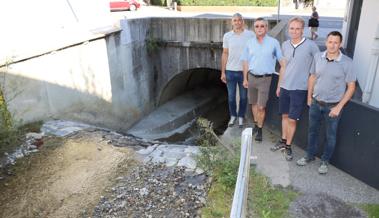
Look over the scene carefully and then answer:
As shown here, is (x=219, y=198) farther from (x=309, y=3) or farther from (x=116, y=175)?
(x=309, y=3)

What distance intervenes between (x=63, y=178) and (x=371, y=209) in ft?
13.6

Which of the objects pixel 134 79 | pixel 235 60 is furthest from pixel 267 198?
pixel 134 79

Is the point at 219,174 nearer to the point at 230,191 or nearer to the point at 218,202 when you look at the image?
the point at 230,191

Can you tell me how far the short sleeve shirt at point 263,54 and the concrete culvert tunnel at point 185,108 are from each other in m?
7.16

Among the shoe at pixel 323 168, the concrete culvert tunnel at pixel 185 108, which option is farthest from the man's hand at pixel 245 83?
the concrete culvert tunnel at pixel 185 108

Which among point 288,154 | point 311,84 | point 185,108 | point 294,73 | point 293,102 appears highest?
point 294,73

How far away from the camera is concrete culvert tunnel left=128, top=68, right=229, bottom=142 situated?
12.8 meters

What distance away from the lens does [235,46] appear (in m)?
5.73

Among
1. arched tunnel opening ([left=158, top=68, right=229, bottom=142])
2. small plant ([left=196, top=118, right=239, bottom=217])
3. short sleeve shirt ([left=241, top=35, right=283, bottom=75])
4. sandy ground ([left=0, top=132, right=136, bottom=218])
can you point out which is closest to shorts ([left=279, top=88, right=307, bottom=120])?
short sleeve shirt ([left=241, top=35, right=283, bottom=75])

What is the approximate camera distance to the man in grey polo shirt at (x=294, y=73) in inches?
178

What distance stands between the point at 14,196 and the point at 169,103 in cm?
1047

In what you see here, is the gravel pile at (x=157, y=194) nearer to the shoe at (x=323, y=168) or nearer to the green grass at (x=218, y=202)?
the green grass at (x=218, y=202)

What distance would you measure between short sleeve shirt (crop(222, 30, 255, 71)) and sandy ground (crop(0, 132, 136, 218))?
2.32 metres

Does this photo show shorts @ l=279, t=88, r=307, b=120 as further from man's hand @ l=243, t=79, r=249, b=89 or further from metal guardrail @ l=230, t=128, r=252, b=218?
metal guardrail @ l=230, t=128, r=252, b=218
